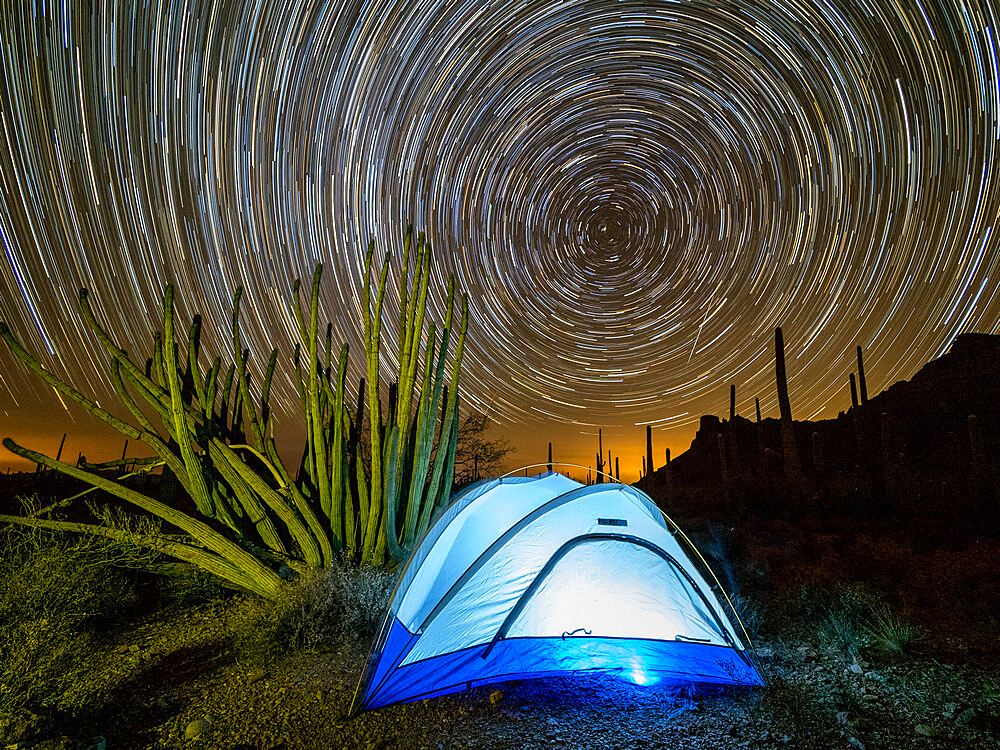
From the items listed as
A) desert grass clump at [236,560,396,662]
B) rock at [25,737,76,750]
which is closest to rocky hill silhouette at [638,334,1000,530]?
desert grass clump at [236,560,396,662]

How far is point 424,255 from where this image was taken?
6.88 m

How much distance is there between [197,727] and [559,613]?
9.61ft

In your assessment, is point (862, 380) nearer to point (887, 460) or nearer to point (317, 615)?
point (887, 460)

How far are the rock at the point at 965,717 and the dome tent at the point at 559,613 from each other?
1364 millimetres

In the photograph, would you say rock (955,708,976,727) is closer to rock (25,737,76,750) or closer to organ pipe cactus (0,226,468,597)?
organ pipe cactus (0,226,468,597)

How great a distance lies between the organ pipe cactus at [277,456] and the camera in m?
5.71

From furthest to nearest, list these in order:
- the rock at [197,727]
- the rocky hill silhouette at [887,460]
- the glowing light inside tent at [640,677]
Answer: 1. the rocky hill silhouette at [887,460]
2. the glowing light inside tent at [640,677]
3. the rock at [197,727]

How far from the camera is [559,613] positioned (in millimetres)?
4527

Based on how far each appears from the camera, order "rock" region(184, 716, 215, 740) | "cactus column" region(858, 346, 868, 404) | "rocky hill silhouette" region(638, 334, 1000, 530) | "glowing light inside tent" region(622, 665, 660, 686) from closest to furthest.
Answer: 1. "rock" region(184, 716, 215, 740)
2. "glowing light inside tent" region(622, 665, 660, 686)
3. "rocky hill silhouette" region(638, 334, 1000, 530)
4. "cactus column" region(858, 346, 868, 404)

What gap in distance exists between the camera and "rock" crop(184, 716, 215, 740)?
3.61m

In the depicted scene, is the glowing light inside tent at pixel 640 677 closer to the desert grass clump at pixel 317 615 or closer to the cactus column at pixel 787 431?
the desert grass clump at pixel 317 615

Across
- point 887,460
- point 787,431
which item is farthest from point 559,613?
point 887,460

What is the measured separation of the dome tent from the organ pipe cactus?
1.84 metres

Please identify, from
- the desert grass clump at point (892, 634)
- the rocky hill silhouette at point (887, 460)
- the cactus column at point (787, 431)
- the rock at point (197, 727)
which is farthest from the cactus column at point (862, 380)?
the rock at point (197, 727)
